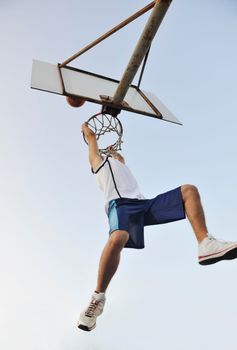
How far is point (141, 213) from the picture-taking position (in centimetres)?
451

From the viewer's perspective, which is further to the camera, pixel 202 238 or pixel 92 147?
pixel 92 147

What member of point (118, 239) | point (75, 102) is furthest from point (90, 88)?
point (118, 239)

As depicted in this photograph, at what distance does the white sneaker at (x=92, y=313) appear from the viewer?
4.14 meters

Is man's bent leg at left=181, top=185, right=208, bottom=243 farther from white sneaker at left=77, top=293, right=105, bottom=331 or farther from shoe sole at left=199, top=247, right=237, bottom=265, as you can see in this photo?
white sneaker at left=77, top=293, right=105, bottom=331

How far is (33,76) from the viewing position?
5.60 meters

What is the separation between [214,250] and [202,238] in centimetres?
24

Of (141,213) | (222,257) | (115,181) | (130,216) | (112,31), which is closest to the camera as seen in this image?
(222,257)

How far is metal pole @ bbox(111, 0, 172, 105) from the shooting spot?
4.47m

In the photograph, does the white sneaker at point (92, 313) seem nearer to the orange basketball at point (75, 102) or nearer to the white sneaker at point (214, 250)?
the white sneaker at point (214, 250)

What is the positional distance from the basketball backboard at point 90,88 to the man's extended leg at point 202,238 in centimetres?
209

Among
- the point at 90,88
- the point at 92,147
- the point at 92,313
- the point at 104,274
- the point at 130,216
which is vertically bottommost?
the point at 92,313

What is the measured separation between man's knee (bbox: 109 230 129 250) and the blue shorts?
0.29ft

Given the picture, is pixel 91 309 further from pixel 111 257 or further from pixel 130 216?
pixel 130 216

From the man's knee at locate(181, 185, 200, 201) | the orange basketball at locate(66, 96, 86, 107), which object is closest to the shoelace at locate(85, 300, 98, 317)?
the man's knee at locate(181, 185, 200, 201)
